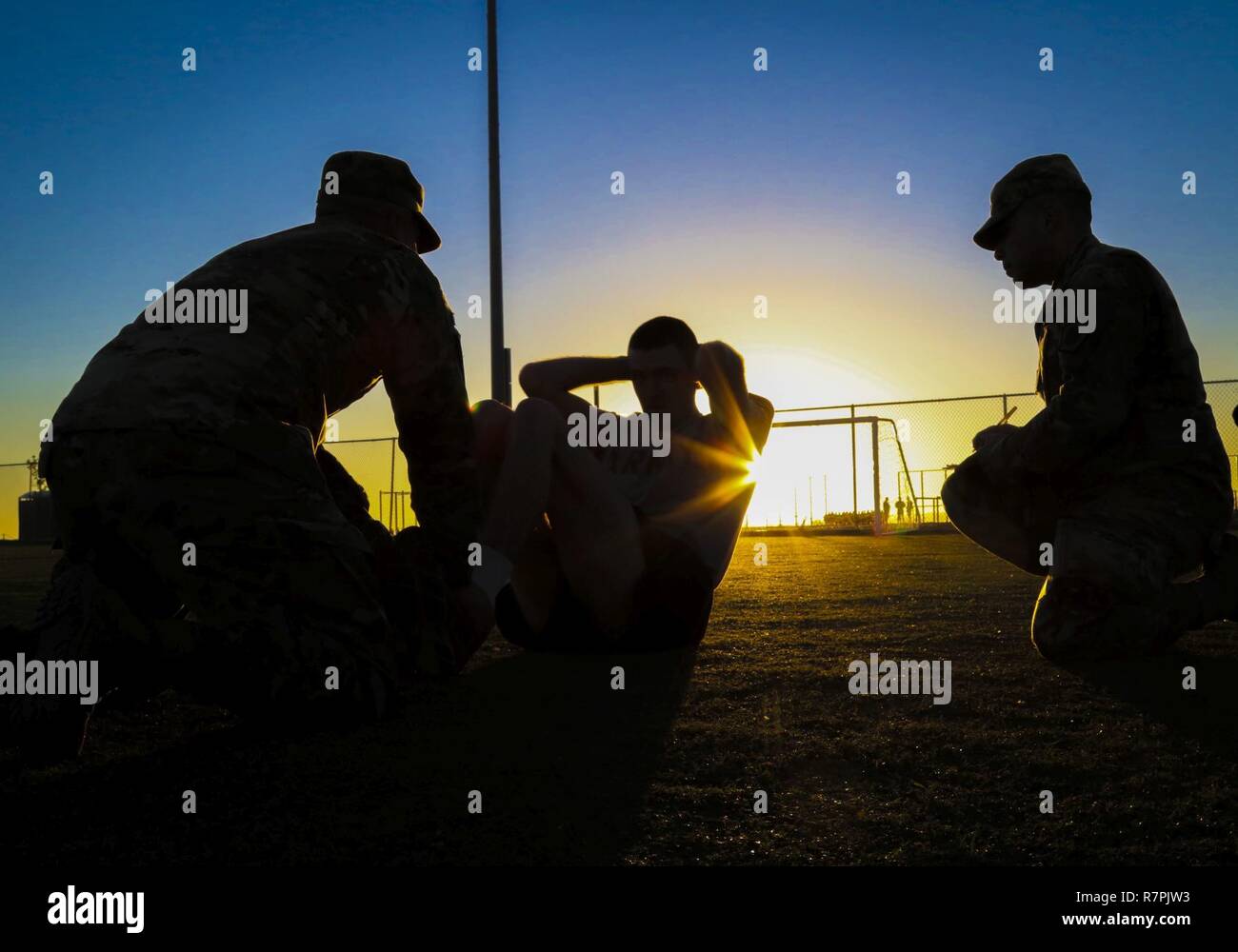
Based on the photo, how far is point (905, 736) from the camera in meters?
2.14

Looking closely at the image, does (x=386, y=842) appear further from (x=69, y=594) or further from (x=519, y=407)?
→ (x=519, y=407)

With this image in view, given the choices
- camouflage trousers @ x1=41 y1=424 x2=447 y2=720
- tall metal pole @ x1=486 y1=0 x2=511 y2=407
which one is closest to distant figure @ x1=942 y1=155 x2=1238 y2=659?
camouflage trousers @ x1=41 y1=424 x2=447 y2=720

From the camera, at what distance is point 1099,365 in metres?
2.92

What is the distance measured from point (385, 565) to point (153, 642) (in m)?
0.80

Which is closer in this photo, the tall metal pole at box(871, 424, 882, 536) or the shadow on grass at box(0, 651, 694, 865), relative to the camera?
the shadow on grass at box(0, 651, 694, 865)

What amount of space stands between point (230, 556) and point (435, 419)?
27.2 inches

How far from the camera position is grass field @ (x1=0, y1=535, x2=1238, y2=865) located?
1.48 m

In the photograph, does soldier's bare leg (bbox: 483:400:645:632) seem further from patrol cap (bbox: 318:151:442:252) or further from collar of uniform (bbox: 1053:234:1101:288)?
collar of uniform (bbox: 1053:234:1101:288)

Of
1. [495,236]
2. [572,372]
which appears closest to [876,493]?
[495,236]

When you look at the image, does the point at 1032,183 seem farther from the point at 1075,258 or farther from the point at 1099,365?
the point at 1099,365

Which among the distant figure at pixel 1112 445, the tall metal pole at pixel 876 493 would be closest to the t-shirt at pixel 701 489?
the distant figure at pixel 1112 445

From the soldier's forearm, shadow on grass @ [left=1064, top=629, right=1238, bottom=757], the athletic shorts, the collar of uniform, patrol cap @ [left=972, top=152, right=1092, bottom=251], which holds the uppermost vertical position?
patrol cap @ [left=972, top=152, right=1092, bottom=251]

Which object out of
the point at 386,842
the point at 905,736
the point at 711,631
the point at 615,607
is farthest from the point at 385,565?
the point at 711,631
